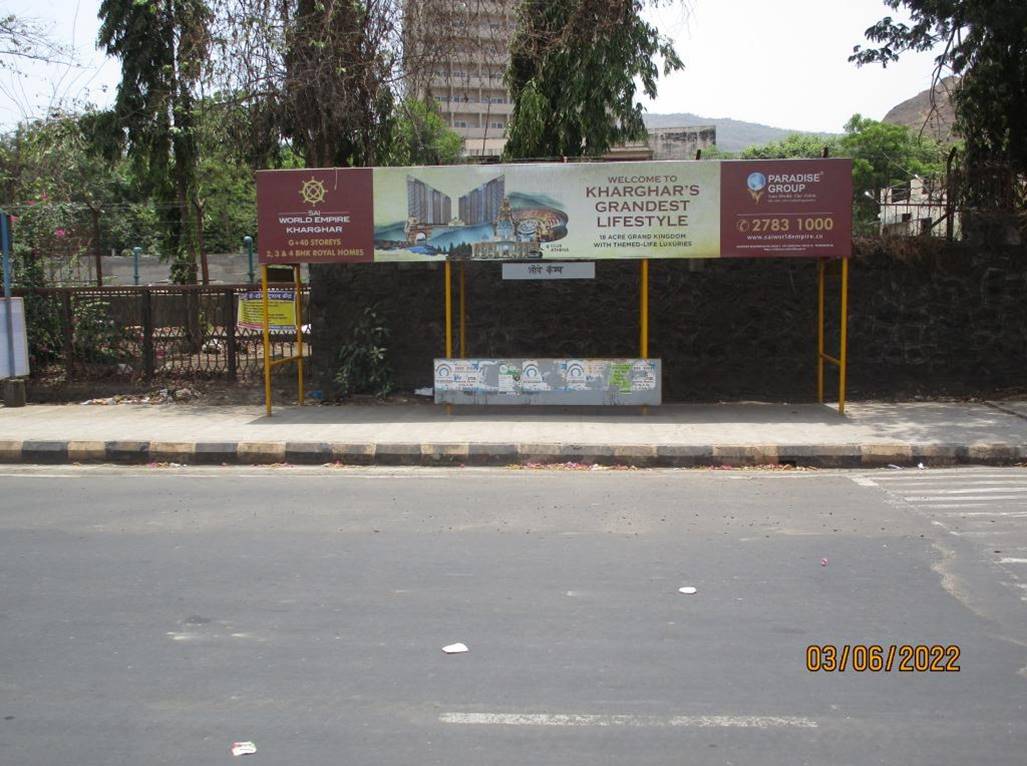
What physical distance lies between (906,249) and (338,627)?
33.8ft

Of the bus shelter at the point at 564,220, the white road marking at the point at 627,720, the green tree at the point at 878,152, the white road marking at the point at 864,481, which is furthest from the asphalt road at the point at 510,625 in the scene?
the green tree at the point at 878,152

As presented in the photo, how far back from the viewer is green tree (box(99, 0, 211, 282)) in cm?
1650

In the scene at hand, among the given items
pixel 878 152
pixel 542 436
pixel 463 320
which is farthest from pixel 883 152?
pixel 542 436

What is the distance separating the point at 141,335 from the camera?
14.1m

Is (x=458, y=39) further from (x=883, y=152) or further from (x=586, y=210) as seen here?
(x=883, y=152)

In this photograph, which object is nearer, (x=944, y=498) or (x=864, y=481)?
(x=944, y=498)

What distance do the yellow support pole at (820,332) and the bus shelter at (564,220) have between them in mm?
856

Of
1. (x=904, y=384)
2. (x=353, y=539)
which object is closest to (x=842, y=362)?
(x=904, y=384)

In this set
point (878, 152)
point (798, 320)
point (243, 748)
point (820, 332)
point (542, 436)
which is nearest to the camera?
point (243, 748)

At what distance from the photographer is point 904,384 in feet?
42.1

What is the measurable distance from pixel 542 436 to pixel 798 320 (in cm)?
452

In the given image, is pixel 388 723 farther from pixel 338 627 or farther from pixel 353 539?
pixel 353 539

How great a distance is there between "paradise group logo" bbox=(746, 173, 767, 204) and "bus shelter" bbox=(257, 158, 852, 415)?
0.01 meters

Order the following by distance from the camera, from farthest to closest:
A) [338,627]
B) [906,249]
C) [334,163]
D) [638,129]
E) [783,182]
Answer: [638,129] < [334,163] < [906,249] < [783,182] < [338,627]
